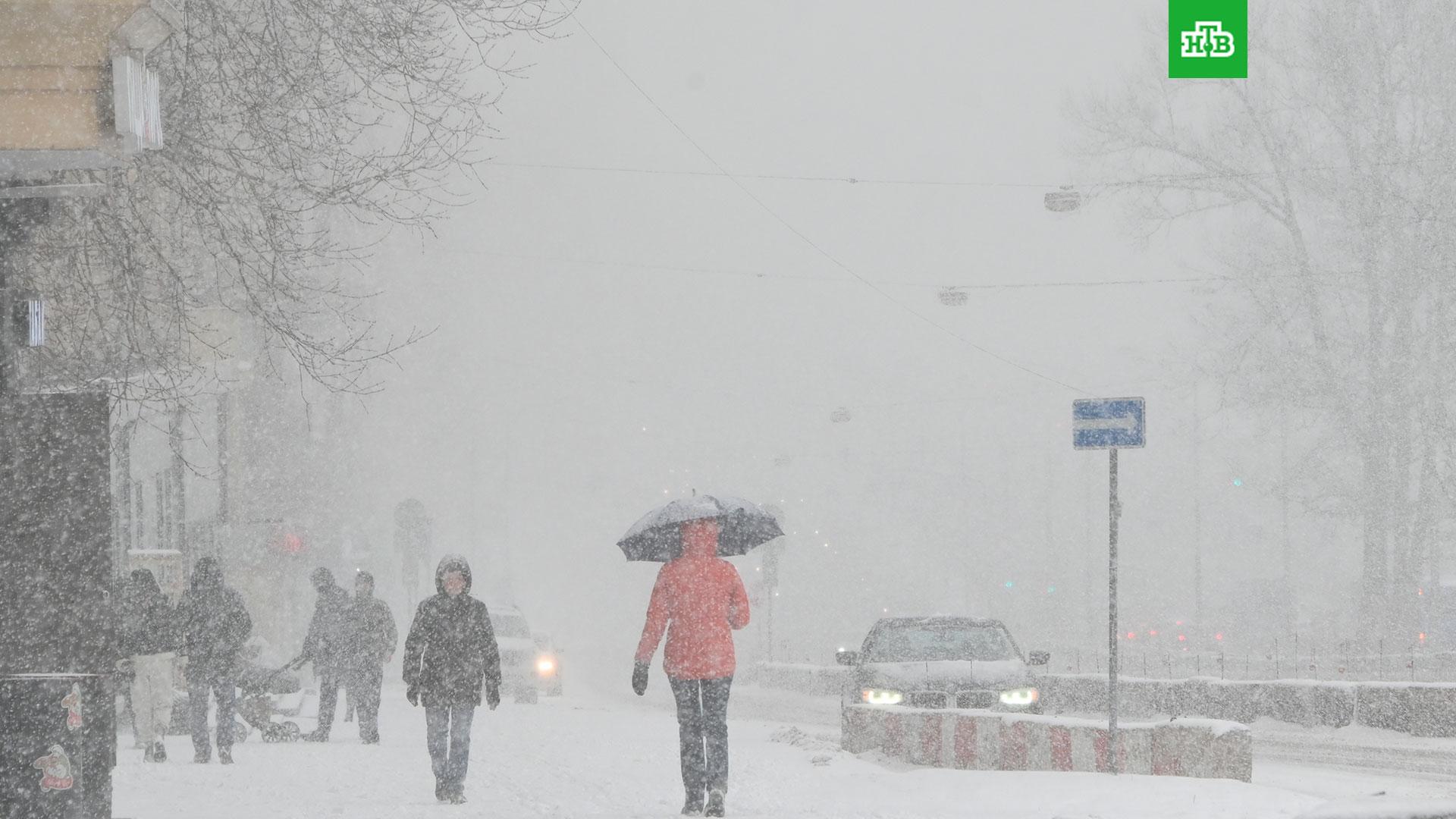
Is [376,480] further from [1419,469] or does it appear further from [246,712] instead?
[246,712]

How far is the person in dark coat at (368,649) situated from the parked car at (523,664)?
1011cm

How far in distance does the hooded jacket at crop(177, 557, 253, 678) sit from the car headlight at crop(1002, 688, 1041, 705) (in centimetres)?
681

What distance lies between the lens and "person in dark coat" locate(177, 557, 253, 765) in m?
14.9

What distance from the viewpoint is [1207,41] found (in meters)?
21.4

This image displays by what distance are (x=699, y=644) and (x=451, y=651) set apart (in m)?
2.15

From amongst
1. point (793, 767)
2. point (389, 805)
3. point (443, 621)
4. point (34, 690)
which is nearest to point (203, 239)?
point (443, 621)

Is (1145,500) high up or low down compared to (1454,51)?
down

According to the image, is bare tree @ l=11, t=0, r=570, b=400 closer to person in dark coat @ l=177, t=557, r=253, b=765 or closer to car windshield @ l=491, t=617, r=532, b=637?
person in dark coat @ l=177, t=557, r=253, b=765

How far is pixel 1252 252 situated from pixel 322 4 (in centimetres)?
2928

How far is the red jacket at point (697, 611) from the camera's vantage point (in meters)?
10.3

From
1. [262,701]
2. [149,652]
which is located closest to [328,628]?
[262,701]

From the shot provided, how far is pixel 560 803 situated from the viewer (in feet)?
36.9

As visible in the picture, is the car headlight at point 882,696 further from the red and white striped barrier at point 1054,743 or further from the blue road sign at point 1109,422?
the blue road sign at point 1109,422

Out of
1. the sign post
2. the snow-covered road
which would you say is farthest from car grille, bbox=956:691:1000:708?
the sign post
